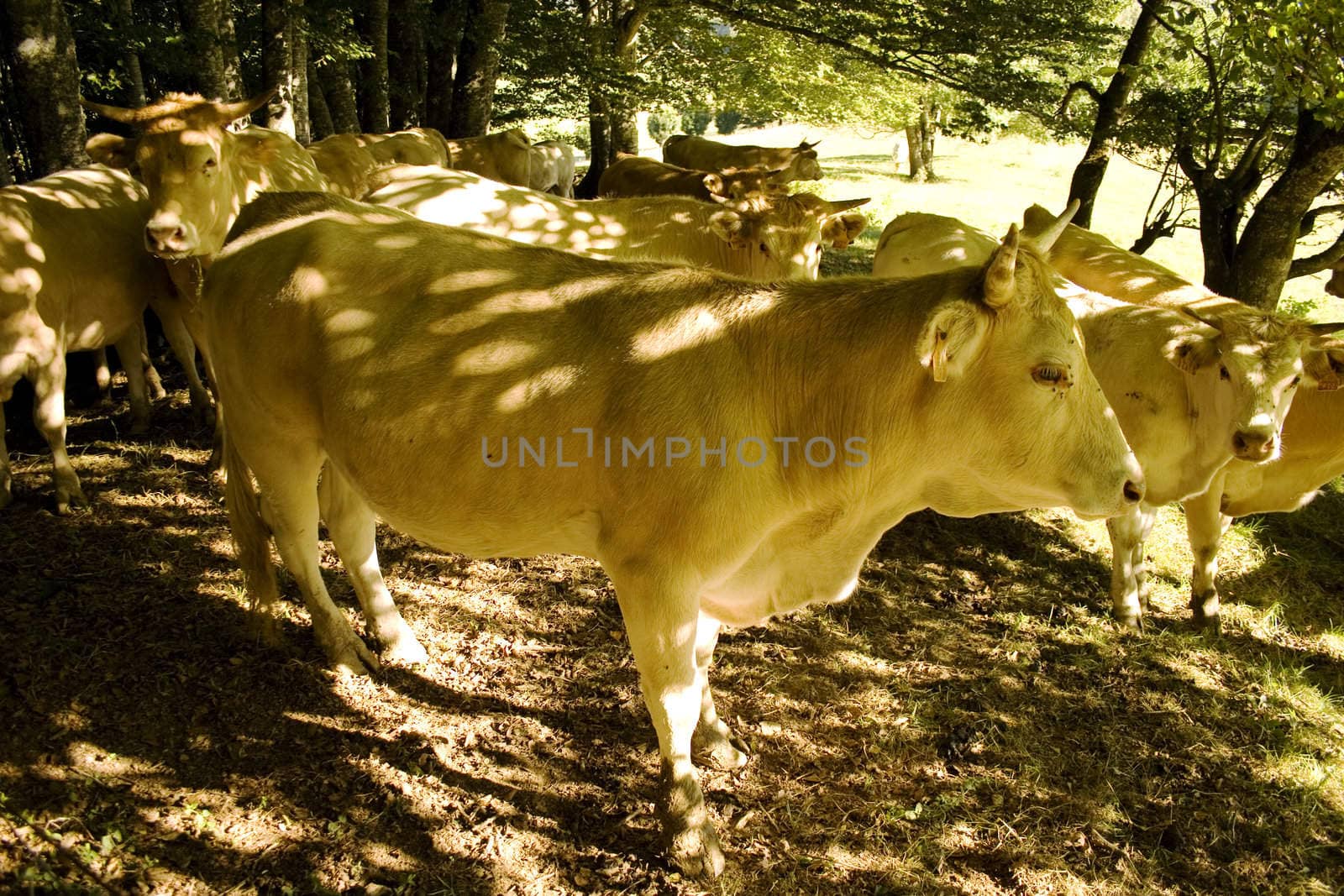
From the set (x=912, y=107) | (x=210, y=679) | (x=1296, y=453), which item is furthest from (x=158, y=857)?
(x=912, y=107)

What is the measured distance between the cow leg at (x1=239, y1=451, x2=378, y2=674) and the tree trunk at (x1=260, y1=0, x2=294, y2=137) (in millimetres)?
5439

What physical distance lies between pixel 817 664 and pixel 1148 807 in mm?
1695

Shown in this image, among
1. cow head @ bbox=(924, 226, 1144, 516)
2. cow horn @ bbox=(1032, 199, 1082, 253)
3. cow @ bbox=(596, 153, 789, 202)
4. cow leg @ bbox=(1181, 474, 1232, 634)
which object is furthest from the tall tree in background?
cow head @ bbox=(924, 226, 1144, 516)

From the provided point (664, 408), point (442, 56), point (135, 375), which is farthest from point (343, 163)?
point (664, 408)

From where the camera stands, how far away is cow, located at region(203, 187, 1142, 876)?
2.86m

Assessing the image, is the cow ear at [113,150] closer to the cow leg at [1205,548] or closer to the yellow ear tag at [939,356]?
the yellow ear tag at [939,356]

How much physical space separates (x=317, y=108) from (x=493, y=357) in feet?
39.4

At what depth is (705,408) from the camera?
114 inches

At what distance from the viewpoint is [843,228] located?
737 cm

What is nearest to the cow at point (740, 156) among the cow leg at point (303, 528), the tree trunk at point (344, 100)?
the tree trunk at point (344, 100)

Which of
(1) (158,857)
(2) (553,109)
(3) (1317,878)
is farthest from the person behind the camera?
(2) (553,109)

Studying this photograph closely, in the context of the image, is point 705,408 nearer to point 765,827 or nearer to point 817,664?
point 765,827

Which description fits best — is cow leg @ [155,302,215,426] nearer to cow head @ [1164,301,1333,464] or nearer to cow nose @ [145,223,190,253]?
cow nose @ [145,223,190,253]

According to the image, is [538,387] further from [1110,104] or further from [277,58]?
[1110,104]
